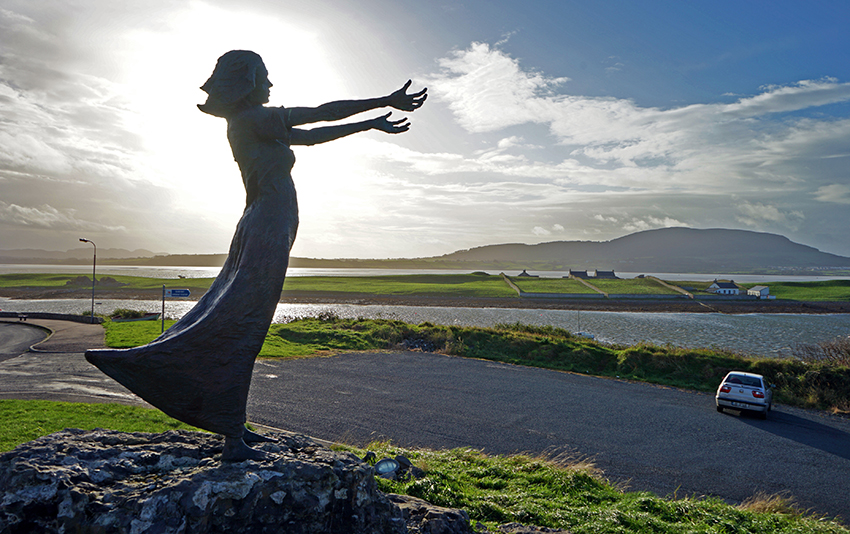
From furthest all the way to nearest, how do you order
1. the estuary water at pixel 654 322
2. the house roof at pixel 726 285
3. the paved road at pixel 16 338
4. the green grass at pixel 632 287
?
the house roof at pixel 726 285
the green grass at pixel 632 287
the estuary water at pixel 654 322
the paved road at pixel 16 338

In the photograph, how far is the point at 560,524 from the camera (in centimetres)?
634

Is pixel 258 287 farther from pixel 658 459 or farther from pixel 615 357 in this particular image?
pixel 615 357

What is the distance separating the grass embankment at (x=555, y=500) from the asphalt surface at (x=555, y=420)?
1470 millimetres

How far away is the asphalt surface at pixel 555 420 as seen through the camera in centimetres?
1044

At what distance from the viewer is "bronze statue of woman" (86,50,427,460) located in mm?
4301

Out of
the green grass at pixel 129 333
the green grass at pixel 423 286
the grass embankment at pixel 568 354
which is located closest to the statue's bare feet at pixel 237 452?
the grass embankment at pixel 568 354

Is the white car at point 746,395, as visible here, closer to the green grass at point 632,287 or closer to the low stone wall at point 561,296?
the low stone wall at point 561,296

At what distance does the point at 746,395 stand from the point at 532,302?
5775 cm

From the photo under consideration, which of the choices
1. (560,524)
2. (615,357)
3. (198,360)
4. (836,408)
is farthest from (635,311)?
(198,360)

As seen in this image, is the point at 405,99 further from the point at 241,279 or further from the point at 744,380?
the point at 744,380

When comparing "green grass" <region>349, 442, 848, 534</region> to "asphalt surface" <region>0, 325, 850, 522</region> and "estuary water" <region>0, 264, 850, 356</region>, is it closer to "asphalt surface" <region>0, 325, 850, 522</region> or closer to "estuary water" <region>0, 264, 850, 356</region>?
"asphalt surface" <region>0, 325, 850, 522</region>

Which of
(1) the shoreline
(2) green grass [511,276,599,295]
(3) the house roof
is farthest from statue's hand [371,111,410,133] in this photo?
(3) the house roof

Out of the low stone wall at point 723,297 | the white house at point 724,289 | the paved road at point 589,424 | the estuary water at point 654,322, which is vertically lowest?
the estuary water at point 654,322

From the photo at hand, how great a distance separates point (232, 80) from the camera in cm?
489
